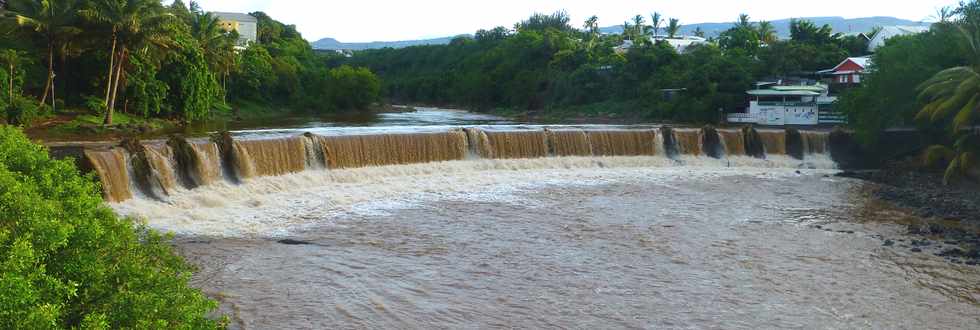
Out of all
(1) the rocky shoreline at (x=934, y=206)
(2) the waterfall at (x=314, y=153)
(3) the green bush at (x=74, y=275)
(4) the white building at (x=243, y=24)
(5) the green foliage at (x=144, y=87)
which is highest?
(4) the white building at (x=243, y=24)

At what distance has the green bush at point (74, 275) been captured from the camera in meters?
5.03

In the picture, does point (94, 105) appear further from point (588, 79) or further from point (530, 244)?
point (588, 79)

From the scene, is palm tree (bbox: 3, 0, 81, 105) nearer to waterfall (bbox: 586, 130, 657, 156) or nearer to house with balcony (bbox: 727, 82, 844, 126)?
waterfall (bbox: 586, 130, 657, 156)

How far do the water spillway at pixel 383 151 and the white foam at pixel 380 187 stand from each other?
0.35 m

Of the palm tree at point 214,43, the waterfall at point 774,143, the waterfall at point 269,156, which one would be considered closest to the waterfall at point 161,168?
the waterfall at point 269,156

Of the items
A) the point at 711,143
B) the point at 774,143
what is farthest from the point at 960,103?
the point at 711,143

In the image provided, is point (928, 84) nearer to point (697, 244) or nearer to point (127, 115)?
point (697, 244)

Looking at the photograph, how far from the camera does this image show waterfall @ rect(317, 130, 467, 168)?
23.8 meters

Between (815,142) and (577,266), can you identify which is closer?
(577,266)

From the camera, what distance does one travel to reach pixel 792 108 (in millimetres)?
42188

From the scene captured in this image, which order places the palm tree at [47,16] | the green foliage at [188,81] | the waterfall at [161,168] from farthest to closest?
the green foliage at [188,81] → the palm tree at [47,16] → the waterfall at [161,168]

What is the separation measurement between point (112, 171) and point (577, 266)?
33.6ft

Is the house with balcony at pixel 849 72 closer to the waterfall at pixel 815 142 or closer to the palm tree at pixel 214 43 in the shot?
the waterfall at pixel 815 142

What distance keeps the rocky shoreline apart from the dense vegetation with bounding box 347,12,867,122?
733 inches
